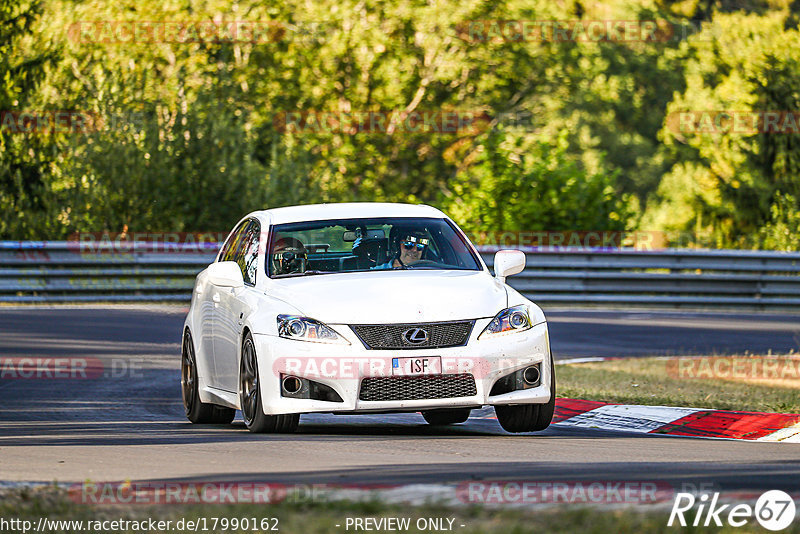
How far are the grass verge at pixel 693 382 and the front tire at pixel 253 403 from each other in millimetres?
3546

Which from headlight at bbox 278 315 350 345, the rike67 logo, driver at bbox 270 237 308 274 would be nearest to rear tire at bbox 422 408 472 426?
driver at bbox 270 237 308 274

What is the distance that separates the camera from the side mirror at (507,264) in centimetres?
1110

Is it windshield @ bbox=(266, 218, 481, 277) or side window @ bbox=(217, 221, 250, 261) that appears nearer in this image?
windshield @ bbox=(266, 218, 481, 277)

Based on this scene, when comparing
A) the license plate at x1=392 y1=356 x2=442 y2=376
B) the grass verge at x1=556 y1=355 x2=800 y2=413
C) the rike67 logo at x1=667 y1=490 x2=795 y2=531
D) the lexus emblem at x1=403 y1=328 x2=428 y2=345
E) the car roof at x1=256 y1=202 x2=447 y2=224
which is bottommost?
the grass verge at x1=556 y1=355 x2=800 y2=413

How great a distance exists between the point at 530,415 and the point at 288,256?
2.10 metres

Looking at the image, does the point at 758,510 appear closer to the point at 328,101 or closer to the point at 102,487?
the point at 102,487

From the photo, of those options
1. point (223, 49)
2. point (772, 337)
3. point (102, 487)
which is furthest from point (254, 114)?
point (102, 487)

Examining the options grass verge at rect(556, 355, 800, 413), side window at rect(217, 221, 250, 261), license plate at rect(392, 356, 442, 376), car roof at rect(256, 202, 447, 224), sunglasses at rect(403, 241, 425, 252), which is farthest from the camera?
grass verge at rect(556, 355, 800, 413)

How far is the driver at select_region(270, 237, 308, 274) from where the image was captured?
36.2 feet

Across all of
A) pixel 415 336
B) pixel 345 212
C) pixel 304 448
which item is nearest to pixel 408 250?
pixel 345 212

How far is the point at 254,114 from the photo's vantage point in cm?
4372

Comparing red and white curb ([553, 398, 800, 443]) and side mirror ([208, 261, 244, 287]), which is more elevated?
side mirror ([208, 261, 244, 287])

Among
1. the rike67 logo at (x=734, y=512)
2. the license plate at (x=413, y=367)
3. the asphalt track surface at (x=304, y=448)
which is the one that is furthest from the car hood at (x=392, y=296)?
the rike67 logo at (x=734, y=512)

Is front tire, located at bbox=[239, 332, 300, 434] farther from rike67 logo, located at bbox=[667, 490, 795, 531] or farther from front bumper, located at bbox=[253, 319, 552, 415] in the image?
rike67 logo, located at bbox=[667, 490, 795, 531]
